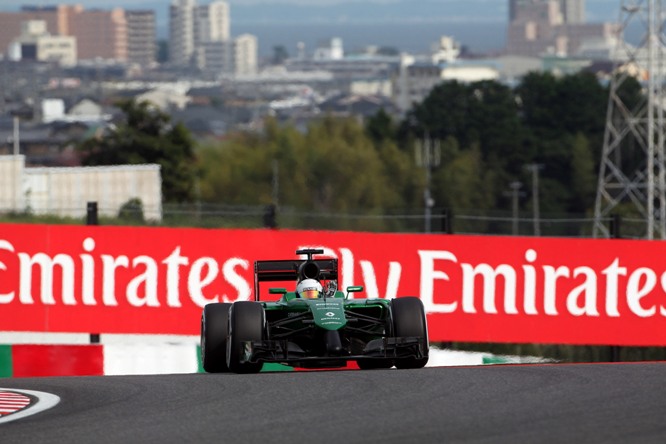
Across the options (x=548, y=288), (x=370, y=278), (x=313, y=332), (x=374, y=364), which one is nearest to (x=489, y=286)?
(x=548, y=288)

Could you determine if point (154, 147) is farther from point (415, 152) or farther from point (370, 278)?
point (370, 278)

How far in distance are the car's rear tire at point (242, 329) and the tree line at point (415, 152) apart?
69062 mm

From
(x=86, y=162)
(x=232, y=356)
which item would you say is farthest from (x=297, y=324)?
(x=86, y=162)

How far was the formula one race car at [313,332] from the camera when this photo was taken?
1263 centimetres

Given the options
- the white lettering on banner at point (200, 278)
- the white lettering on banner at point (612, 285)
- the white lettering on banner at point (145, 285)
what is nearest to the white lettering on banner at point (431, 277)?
the white lettering on banner at point (612, 285)

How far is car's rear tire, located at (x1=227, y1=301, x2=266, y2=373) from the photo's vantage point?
41.5 feet

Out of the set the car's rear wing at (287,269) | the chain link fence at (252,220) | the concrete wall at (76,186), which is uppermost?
the car's rear wing at (287,269)

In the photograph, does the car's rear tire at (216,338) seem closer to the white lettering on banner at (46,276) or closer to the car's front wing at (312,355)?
the car's front wing at (312,355)

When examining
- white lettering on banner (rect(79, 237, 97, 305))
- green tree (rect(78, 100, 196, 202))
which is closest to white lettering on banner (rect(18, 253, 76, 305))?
white lettering on banner (rect(79, 237, 97, 305))

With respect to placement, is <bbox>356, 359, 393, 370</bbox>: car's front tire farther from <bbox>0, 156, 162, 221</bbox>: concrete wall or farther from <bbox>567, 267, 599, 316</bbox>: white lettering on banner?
<bbox>0, 156, 162, 221</bbox>: concrete wall

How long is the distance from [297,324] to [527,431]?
165 inches

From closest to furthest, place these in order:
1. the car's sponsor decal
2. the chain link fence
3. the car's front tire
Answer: the car's sponsor decal, the car's front tire, the chain link fence

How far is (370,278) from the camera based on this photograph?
57.8 feet

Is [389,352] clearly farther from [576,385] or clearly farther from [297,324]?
[576,385]
